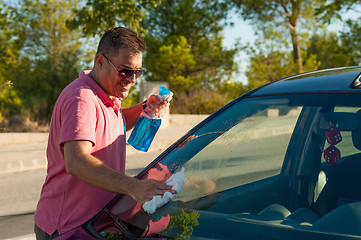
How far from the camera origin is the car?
183cm

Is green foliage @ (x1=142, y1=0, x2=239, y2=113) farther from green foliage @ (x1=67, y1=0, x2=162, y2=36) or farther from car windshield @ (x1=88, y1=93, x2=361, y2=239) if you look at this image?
car windshield @ (x1=88, y1=93, x2=361, y2=239)

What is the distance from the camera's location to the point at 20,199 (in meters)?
6.92

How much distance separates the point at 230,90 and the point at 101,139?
25.6m

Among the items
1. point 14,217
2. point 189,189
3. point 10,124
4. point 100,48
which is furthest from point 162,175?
point 10,124

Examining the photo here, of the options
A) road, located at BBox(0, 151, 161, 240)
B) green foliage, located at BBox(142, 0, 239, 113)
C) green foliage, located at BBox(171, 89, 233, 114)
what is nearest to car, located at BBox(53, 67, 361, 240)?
road, located at BBox(0, 151, 161, 240)

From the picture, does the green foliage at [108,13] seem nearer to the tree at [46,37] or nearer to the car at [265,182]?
the tree at [46,37]

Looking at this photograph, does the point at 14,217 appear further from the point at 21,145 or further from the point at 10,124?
the point at 10,124

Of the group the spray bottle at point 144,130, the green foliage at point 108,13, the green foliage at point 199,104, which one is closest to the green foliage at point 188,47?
the green foliage at point 199,104

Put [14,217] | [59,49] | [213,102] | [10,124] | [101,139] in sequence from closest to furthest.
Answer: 1. [101,139]
2. [14,217]
3. [10,124]
4. [213,102]
5. [59,49]

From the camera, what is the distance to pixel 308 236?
1.67 m

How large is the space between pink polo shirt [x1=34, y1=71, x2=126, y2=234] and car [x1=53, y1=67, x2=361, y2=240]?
0.54 ft

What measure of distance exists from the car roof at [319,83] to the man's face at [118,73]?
21.8 inches

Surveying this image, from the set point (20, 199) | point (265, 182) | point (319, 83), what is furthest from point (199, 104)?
point (319, 83)

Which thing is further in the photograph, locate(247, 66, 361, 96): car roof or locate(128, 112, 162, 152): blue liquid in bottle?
locate(128, 112, 162, 152): blue liquid in bottle
